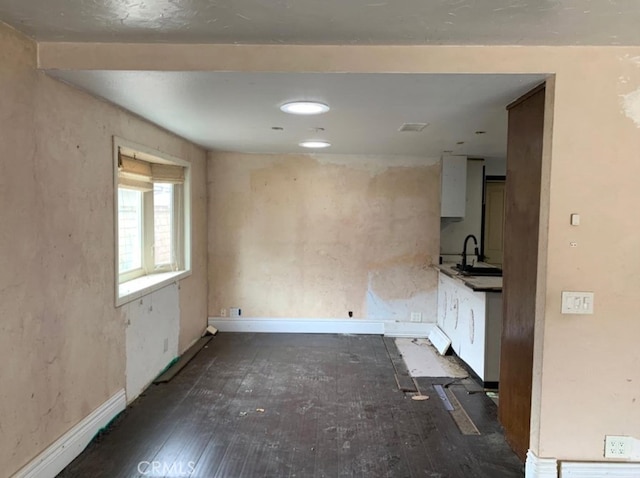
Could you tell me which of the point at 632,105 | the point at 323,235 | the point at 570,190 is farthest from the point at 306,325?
the point at 632,105

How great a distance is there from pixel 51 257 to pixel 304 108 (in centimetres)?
171

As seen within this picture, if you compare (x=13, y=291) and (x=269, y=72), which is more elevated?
(x=269, y=72)

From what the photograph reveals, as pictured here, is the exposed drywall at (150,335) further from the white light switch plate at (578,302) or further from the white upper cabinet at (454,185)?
the white upper cabinet at (454,185)

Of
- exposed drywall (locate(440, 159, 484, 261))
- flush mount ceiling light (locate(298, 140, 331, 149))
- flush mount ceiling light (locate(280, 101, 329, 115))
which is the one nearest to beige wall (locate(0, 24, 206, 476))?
flush mount ceiling light (locate(280, 101, 329, 115))

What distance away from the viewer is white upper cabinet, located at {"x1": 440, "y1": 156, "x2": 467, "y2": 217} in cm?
490

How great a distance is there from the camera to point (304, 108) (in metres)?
2.66

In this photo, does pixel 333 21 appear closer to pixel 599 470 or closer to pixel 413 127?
pixel 413 127

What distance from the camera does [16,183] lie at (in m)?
1.94

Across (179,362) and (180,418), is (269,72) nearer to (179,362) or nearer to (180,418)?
(180,418)

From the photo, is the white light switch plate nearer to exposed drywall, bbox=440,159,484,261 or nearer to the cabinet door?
the cabinet door

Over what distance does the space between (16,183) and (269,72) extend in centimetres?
131

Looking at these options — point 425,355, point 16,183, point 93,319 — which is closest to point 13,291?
point 16,183

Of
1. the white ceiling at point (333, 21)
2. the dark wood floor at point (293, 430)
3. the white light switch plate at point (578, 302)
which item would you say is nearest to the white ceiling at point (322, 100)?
the white ceiling at point (333, 21)

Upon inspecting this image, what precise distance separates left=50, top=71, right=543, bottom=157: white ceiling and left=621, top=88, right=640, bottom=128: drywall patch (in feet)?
1.36
